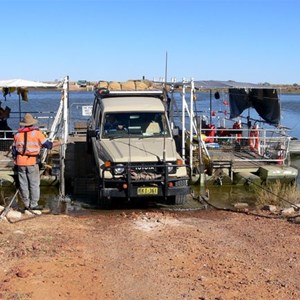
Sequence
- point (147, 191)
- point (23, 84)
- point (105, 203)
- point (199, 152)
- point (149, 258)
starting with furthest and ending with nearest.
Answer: point (199, 152) < point (23, 84) < point (105, 203) < point (147, 191) < point (149, 258)

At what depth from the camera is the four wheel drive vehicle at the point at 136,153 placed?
10.2 metres

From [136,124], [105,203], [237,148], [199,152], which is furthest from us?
[237,148]

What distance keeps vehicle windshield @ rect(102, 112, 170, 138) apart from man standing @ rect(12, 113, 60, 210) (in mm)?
2201

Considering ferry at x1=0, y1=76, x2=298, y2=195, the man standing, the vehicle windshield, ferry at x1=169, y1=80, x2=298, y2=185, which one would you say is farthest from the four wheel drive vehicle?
ferry at x1=169, y1=80, x2=298, y2=185

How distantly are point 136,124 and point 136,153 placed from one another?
136 centimetres

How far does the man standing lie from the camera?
950 centimetres

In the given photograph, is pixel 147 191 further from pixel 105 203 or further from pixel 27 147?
pixel 27 147

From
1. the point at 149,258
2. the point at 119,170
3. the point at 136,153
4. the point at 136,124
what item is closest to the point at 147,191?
the point at 119,170

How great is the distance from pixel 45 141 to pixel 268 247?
4.54m

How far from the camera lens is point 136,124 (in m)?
11.7

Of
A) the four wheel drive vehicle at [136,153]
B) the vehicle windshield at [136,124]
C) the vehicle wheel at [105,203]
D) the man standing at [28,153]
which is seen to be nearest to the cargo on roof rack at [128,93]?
the four wheel drive vehicle at [136,153]

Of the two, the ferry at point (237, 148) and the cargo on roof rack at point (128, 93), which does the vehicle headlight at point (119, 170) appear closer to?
the cargo on roof rack at point (128, 93)

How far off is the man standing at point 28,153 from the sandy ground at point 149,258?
2.89ft

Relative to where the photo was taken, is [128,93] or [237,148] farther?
[237,148]
